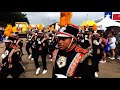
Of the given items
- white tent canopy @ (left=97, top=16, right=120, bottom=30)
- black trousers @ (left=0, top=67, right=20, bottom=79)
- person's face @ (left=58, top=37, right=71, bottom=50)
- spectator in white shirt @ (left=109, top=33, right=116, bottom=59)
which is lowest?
black trousers @ (left=0, top=67, right=20, bottom=79)

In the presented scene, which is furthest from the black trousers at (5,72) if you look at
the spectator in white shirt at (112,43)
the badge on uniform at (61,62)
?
the spectator in white shirt at (112,43)

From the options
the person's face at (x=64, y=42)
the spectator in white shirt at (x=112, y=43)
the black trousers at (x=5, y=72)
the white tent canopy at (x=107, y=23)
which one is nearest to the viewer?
the person's face at (x=64, y=42)

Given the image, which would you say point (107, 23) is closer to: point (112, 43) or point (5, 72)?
point (112, 43)

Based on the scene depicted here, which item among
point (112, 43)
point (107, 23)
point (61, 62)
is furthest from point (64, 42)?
point (107, 23)

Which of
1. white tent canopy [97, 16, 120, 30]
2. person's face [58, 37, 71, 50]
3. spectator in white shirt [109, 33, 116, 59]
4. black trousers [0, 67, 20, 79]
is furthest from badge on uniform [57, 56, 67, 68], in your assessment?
white tent canopy [97, 16, 120, 30]

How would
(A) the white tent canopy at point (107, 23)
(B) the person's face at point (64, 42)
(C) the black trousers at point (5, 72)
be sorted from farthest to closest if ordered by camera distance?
1. (A) the white tent canopy at point (107, 23)
2. (C) the black trousers at point (5, 72)
3. (B) the person's face at point (64, 42)

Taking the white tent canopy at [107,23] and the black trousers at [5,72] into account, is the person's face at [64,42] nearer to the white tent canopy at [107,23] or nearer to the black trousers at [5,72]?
the black trousers at [5,72]

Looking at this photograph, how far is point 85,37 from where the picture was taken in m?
7.07

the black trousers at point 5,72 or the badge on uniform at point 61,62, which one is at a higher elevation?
the badge on uniform at point 61,62

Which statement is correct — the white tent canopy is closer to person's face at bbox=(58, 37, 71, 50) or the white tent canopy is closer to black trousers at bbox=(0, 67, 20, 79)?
black trousers at bbox=(0, 67, 20, 79)
